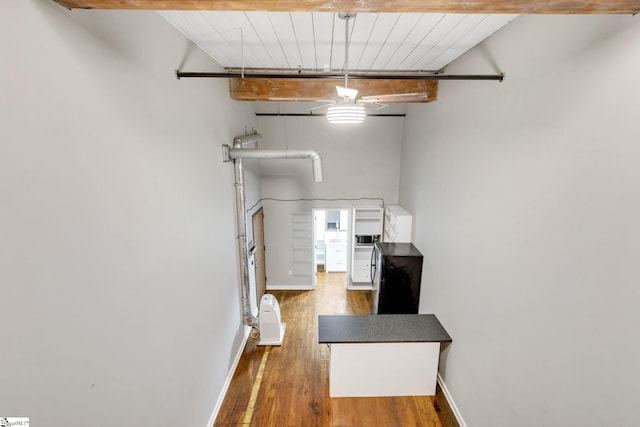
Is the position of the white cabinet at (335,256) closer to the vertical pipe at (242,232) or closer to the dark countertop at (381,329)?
the vertical pipe at (242,232)

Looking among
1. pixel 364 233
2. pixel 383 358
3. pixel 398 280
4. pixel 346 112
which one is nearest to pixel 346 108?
pixel 346 112

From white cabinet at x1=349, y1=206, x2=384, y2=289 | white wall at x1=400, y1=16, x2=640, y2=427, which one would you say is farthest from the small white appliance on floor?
white wall at x1=400, y1=16, x2=640, y2=427

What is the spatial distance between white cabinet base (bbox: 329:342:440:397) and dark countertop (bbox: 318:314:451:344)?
0.08m

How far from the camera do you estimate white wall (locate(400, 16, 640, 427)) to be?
1.44 m

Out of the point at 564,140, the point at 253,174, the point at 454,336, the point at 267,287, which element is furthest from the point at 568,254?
the point at 267,287

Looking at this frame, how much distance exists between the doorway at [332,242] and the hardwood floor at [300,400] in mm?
2761

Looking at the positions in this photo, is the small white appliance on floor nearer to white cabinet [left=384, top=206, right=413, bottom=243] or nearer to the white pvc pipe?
the white pvc pipe

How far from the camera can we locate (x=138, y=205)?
1909 millimetres

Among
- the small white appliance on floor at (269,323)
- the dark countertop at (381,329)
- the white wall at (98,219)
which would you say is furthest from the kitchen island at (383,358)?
the white wall at (98,219)

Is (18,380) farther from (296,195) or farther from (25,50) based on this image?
(296,195)

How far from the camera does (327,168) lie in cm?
604

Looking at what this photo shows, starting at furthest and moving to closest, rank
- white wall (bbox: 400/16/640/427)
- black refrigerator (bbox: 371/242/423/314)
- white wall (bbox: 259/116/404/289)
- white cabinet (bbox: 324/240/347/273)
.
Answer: white cabinet (bbox: 324/240/347/273) → white wall (bbox: 259/116/404/289) → black refrigerator (bbox: 371/242/423/314) → white wall (bbox: 400/16/640/427)

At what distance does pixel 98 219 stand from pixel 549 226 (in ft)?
8.63

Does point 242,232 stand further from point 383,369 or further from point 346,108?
point 346,108
